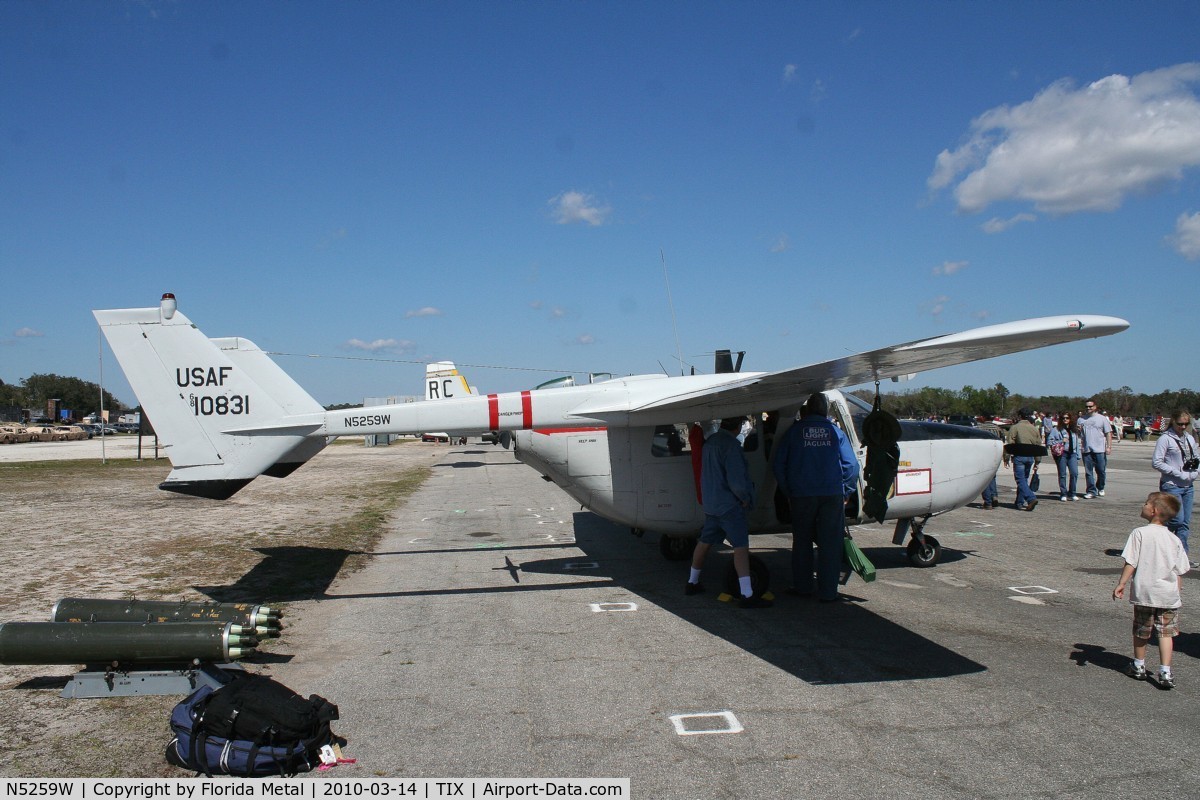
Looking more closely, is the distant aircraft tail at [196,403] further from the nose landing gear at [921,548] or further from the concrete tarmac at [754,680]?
the nose landing gear at [921,548]

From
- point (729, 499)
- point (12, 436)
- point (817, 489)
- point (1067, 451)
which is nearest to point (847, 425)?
point (817, 489)

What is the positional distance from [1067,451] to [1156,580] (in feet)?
39.1

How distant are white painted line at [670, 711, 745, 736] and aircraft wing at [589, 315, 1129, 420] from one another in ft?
8.75

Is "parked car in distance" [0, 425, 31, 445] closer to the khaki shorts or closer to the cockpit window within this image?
the cockpit window

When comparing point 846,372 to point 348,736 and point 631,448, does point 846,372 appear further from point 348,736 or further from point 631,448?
point 348,736

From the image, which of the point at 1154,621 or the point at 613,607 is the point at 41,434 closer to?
the point at 613,607

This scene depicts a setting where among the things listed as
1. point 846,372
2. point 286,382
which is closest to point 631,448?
point 846,372

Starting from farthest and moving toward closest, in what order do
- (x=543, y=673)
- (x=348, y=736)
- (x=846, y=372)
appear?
(x=846, y=372), (x=543, y=673), (x=348, y=736)

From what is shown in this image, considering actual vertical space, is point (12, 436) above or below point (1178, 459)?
above

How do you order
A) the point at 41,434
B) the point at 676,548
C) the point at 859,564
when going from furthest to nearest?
the point at 41,434, the point at 676,548, the point at 859,564

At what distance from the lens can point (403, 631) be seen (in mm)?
6480

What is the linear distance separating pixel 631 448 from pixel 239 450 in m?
4.04

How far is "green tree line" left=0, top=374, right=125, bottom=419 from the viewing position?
4747 inches

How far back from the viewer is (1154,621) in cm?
495
